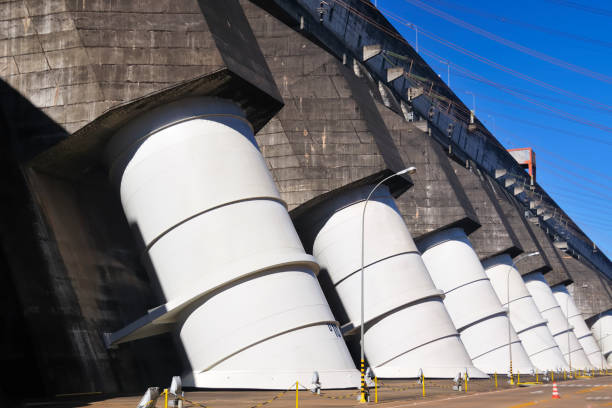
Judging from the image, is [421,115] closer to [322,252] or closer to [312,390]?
[322,252]

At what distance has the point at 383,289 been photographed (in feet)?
120

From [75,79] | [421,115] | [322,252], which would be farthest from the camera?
[421,115]

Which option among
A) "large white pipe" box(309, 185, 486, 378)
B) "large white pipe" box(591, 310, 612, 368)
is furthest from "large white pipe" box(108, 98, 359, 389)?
"large white pipe" box(591, 310, 612, 368)

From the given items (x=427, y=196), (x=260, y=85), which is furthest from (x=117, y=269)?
(x=427, y=196)

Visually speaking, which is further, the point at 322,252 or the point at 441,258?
the point at 441,258

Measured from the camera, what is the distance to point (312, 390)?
2286 cm

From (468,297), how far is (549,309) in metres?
25.1

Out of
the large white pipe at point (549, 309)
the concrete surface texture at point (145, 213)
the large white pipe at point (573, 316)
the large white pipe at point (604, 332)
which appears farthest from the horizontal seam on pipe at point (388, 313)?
the large white pipe at point (604, 332)

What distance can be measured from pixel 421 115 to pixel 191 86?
3994cm

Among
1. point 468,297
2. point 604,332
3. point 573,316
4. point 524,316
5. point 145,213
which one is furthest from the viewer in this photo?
point 604,332

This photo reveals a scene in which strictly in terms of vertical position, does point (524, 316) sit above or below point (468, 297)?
below

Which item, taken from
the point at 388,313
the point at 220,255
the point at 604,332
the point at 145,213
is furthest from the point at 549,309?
the point at 145,213

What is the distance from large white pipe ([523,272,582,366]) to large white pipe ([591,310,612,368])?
2209 cm

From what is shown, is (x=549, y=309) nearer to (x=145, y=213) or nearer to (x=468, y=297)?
(x=468, y=297)
